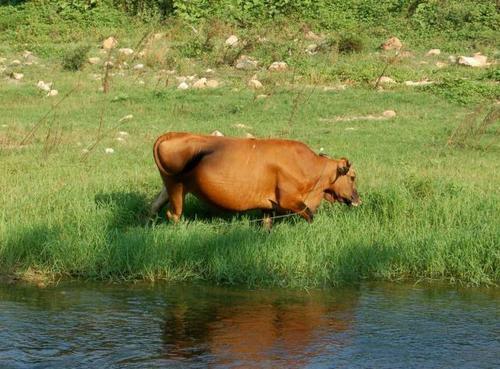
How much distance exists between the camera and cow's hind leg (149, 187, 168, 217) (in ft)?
33.3

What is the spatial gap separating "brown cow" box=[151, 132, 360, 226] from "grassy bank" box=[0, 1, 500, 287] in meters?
0.24

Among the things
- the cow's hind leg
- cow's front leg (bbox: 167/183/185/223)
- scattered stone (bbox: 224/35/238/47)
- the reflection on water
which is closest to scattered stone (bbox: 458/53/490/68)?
scattered stone (bbox: 224/35/238/47)

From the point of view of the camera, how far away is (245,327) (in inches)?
304

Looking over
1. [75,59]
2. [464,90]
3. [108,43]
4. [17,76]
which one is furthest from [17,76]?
[464,90]

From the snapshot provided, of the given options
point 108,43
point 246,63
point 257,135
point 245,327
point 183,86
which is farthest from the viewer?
point 108,43

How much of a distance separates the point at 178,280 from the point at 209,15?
15.2 metres

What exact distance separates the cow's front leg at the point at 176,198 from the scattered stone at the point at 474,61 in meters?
Result: 10.8

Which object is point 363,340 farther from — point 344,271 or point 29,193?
point 29,193

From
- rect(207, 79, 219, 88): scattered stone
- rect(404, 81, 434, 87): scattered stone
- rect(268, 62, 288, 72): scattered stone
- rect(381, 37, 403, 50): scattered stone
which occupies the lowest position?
rect(207, 79, 219, 88): scattered stone

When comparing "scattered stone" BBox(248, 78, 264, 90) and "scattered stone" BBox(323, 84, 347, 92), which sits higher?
"scattered stone" BBox(323, 84, 347, 92)

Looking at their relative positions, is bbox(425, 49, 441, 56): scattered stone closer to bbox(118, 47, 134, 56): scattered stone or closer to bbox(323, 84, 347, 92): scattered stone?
bbox(323, 84, 347, 92): scattered stone

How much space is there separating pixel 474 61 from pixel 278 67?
366 cm

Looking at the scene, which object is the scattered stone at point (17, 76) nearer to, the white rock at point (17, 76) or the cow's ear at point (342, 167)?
the white rock at point (17, 76)

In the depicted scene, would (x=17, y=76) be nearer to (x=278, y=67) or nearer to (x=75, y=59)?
(x=75, y=59)
